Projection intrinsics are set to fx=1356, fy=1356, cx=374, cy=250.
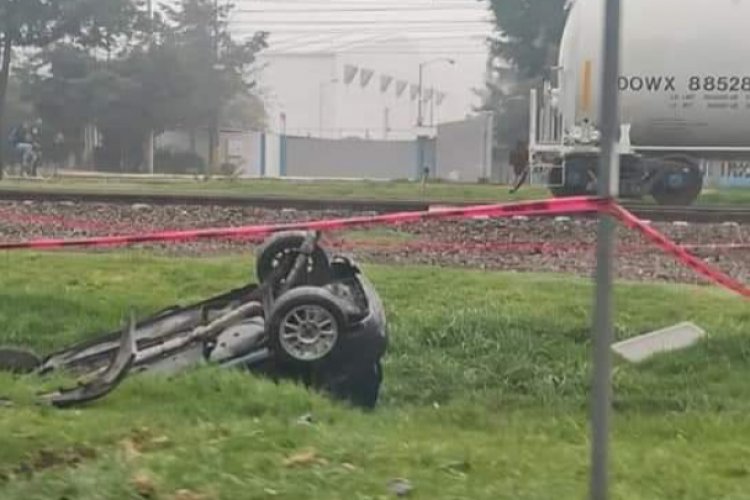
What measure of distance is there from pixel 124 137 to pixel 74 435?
58.7 m

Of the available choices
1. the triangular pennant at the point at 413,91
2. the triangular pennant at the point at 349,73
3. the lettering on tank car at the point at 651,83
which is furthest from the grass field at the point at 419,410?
the triangular pennant at the point at 413,91

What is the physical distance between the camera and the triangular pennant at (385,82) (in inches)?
4380

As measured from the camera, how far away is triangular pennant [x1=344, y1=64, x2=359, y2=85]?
342 feet

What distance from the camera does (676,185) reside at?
80.1ft

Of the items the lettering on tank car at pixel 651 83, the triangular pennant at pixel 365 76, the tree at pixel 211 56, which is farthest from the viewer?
the triangular pennant at pixel 365 76

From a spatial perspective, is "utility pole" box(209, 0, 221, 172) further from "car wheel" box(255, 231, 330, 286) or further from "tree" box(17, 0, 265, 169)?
"car wheel" box(255, 231, 330, 286)

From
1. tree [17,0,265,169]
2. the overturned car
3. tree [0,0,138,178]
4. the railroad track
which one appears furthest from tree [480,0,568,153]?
the overturned car

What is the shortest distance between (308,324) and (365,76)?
333ft

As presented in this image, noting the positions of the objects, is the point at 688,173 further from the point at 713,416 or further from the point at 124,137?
the point at 124,137

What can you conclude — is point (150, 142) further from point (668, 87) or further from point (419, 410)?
point (419, 410)

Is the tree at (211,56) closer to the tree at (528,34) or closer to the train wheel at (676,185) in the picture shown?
the tree at (528,34)

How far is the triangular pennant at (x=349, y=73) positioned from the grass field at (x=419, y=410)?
93.0m

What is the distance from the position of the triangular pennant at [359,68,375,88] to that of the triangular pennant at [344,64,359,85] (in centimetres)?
99

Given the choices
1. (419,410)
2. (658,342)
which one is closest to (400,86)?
(658,342)
